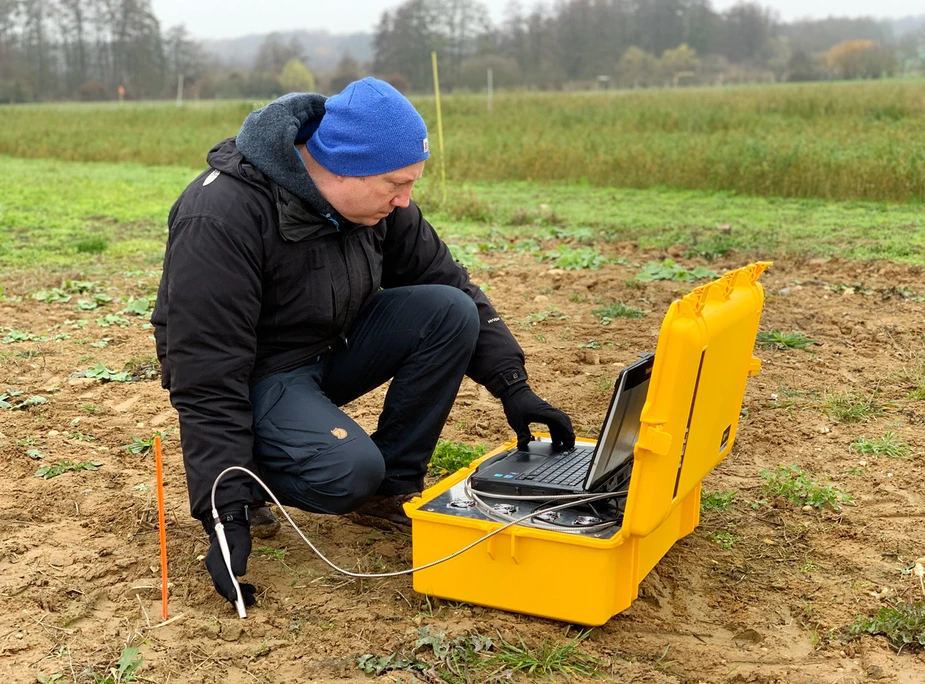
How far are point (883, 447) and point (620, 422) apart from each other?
1.71 meters

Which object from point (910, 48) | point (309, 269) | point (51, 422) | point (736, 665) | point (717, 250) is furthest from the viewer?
point (910, 48)

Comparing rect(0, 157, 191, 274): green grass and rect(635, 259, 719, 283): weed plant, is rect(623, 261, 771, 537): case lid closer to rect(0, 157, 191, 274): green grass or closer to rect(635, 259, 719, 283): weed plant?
rect(635, 259, 719, 283): weed plant

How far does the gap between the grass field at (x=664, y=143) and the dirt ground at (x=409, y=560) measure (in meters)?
6.11

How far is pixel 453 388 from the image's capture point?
3139 millimetres

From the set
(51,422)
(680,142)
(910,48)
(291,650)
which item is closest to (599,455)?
(291,650)

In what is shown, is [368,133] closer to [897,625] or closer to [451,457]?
[451,457]

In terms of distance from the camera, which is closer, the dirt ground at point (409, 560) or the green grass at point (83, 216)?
the dirt ground at point (409, 560)

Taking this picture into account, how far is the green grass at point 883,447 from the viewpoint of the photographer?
12.2ft

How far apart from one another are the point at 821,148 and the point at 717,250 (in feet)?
16.8

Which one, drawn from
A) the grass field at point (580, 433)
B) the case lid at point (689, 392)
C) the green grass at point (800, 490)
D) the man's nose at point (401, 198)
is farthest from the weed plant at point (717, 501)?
the man's nose at point (401, 198)

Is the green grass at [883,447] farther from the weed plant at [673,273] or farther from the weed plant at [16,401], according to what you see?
the weed plant at [16,401]

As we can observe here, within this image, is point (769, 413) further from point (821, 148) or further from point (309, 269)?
point (821, 148)

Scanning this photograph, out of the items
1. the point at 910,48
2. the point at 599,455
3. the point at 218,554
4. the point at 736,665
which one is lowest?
the point at 736,665

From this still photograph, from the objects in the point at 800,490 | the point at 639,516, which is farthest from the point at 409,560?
the point at 800,490
